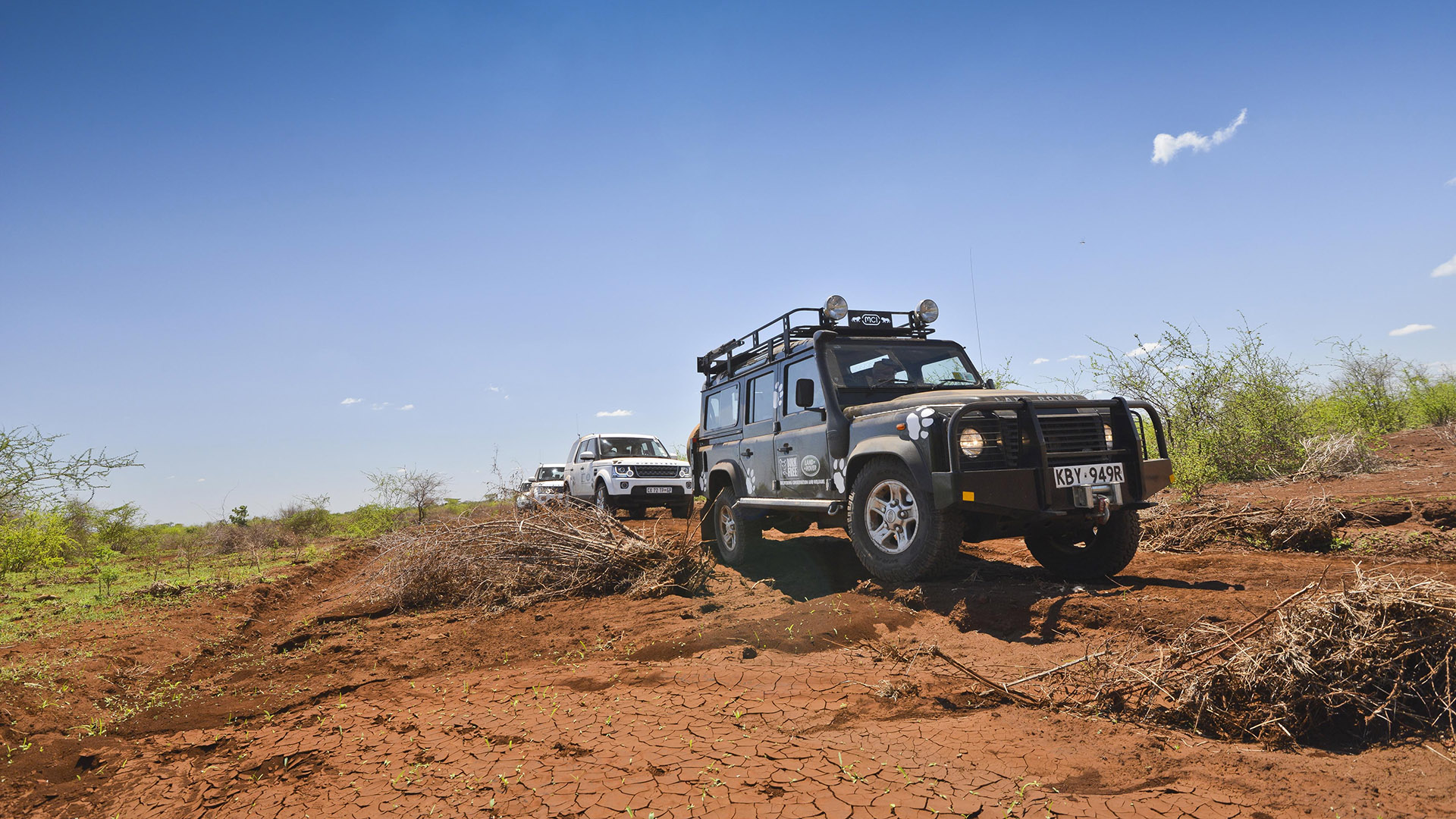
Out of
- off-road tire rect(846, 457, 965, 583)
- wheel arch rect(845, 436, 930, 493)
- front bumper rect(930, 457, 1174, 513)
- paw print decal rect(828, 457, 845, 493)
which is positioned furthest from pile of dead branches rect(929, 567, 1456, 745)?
paw print decal rect(828, 457, 845, 493)

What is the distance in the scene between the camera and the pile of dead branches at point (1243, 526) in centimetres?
651

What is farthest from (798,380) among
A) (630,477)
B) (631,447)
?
(631,447)

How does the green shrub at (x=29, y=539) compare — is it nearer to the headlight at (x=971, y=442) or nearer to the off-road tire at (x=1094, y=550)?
the headlight at (x=971, y=442)

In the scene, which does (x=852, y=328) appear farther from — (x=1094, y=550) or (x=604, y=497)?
(x=604, y=497)

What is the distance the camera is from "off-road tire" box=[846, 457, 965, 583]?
5109 mm

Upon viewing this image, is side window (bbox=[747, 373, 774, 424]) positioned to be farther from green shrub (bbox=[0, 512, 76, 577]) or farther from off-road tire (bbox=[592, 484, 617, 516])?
green shrub (bbox=[0, 512, 76, 577])

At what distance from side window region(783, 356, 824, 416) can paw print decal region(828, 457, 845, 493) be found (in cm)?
61

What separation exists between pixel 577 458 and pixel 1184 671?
13779mm

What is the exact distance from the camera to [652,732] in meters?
3.40

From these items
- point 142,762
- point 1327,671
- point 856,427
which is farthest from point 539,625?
point 1327,671

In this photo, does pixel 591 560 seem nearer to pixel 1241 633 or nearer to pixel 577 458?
pixel 1241 633

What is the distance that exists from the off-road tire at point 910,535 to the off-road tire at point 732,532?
226 cm

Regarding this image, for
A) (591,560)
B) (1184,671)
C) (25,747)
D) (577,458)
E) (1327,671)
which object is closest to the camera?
(1327,671)

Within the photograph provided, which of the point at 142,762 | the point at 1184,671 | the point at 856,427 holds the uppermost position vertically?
the point at 856,427
